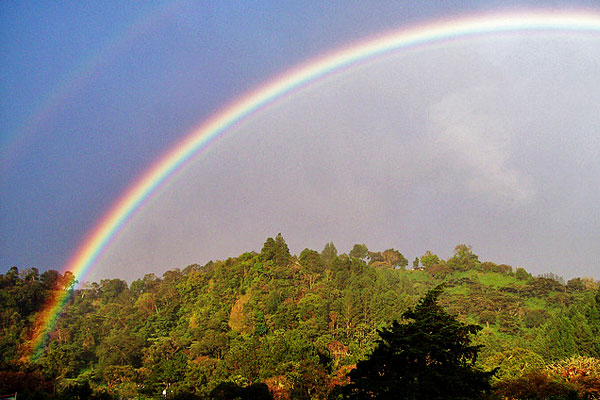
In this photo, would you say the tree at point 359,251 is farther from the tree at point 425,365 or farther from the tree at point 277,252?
the tree at point 425,365

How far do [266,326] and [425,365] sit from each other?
47.0 m

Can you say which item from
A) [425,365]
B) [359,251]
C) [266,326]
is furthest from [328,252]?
[425,365]

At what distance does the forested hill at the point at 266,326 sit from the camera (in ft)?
108

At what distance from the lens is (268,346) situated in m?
37.4

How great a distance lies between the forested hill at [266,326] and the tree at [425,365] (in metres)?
12.6

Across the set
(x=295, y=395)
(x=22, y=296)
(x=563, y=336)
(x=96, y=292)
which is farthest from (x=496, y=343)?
(x=96, y=292)

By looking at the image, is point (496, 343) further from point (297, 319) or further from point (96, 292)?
point (96, 292)

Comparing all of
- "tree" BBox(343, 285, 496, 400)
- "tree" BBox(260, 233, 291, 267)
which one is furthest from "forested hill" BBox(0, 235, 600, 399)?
"tree" BBox(343, 285, 496, 400)

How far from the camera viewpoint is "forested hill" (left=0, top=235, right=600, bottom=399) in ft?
108

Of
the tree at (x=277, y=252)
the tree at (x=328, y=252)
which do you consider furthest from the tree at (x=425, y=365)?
the tree at (x=328, y=252)

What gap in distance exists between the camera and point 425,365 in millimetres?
13398

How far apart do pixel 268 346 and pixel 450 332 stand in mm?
26601

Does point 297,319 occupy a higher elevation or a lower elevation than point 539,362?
higher

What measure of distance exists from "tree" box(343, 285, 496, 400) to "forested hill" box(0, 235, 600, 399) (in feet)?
41.2
